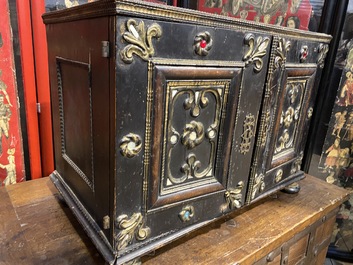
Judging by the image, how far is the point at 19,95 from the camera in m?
1.03

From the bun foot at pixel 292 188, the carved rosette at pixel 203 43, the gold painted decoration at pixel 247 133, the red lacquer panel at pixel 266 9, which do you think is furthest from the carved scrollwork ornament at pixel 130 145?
the red lacquer panel at pixel 266 9

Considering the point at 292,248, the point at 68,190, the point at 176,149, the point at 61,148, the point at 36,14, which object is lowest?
the point at 292,248

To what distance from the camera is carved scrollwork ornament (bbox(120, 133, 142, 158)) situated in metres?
0.59

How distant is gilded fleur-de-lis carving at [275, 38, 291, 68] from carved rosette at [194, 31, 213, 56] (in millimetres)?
268

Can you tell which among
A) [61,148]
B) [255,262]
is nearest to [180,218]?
[255,262]

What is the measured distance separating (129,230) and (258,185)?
1.58ft

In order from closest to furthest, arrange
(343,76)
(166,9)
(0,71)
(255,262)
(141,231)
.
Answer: (166,9) < (141,231) < (255,262) < (0,71) < (343,76)

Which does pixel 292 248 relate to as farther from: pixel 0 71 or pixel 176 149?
pixel 0 71

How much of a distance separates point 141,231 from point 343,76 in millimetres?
1320

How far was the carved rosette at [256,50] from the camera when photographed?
719mm

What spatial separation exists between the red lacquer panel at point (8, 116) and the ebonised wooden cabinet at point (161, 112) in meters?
0.22

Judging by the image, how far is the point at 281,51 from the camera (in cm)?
82

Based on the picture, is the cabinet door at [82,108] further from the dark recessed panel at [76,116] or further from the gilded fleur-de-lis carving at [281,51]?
the gilded fleur-de-lis carving at [281,51]

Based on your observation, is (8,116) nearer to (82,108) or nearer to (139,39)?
(82,108)
